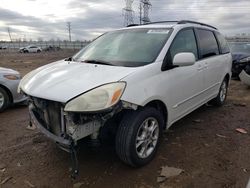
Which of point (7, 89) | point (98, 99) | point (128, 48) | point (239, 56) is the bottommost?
point (7, 89)

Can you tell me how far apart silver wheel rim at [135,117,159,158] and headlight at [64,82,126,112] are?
1.97 feet

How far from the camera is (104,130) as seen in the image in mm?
2990

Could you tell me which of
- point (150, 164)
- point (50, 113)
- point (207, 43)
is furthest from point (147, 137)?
point (207, 43)

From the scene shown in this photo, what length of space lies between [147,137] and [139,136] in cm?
15

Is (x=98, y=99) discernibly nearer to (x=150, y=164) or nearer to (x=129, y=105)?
(x=129, y=105)

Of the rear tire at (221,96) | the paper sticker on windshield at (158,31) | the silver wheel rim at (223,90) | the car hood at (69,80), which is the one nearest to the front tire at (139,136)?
the car hood at (69,80)

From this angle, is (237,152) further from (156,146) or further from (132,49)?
(132,49)

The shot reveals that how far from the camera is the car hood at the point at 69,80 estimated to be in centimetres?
281

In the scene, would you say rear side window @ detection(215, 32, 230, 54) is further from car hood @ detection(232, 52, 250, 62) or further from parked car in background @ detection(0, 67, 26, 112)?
parked car in background @ detection(0, 67, 26, 112)

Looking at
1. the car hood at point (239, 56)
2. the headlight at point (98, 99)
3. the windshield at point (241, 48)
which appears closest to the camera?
the headlight at point (98, 99)

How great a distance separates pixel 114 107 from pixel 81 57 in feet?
5.67

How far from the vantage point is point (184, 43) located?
163 inches

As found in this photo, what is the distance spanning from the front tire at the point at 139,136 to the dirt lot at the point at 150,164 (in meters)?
0.17

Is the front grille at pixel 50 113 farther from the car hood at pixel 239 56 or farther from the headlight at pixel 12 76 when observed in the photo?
the car hood at pixel 239 56
